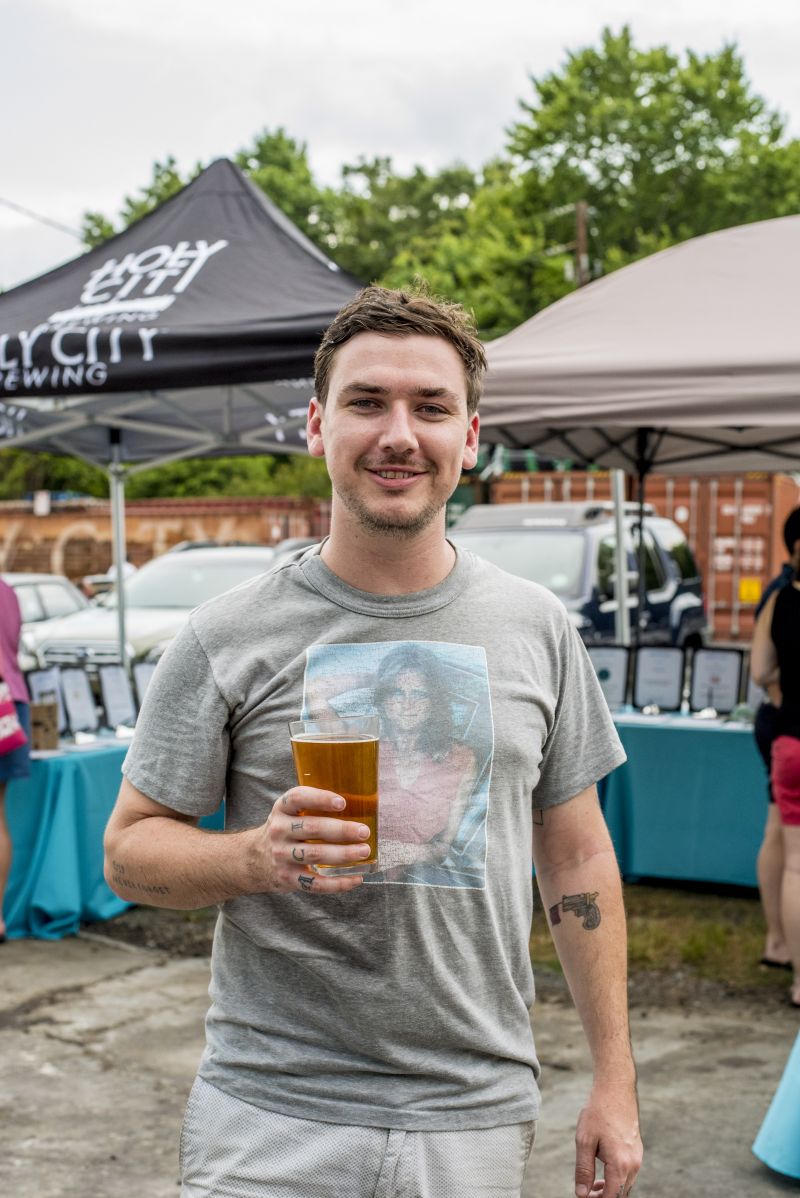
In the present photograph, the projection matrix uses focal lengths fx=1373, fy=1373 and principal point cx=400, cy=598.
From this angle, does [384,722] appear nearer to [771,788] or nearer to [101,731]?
[771,788]

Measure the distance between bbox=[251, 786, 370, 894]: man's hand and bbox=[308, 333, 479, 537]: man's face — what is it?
0.46 metres

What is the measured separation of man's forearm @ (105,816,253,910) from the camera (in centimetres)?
170

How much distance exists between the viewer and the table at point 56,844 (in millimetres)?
6090

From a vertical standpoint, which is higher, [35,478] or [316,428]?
[316,428]

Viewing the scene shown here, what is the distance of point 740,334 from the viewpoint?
5473 millimetres

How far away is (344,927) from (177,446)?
768cm

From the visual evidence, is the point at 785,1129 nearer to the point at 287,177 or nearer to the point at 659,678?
the point at 659,678

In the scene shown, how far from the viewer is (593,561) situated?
11.2m

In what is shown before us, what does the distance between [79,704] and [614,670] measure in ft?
9.21

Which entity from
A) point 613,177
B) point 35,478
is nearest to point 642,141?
point 613,177

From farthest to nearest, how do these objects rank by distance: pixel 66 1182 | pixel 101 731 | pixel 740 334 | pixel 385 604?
pixel 101 731, pixel 740 334, pixel 66 1182, pixel 385 604

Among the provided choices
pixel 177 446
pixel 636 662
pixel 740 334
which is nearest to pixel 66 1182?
pixel 740 334

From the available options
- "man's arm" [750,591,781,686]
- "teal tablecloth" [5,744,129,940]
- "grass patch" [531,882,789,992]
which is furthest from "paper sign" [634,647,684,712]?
"teal tablecloth" [5,744,129,940]

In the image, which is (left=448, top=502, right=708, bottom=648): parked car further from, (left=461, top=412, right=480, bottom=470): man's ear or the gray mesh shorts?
the gray mesh shorts
